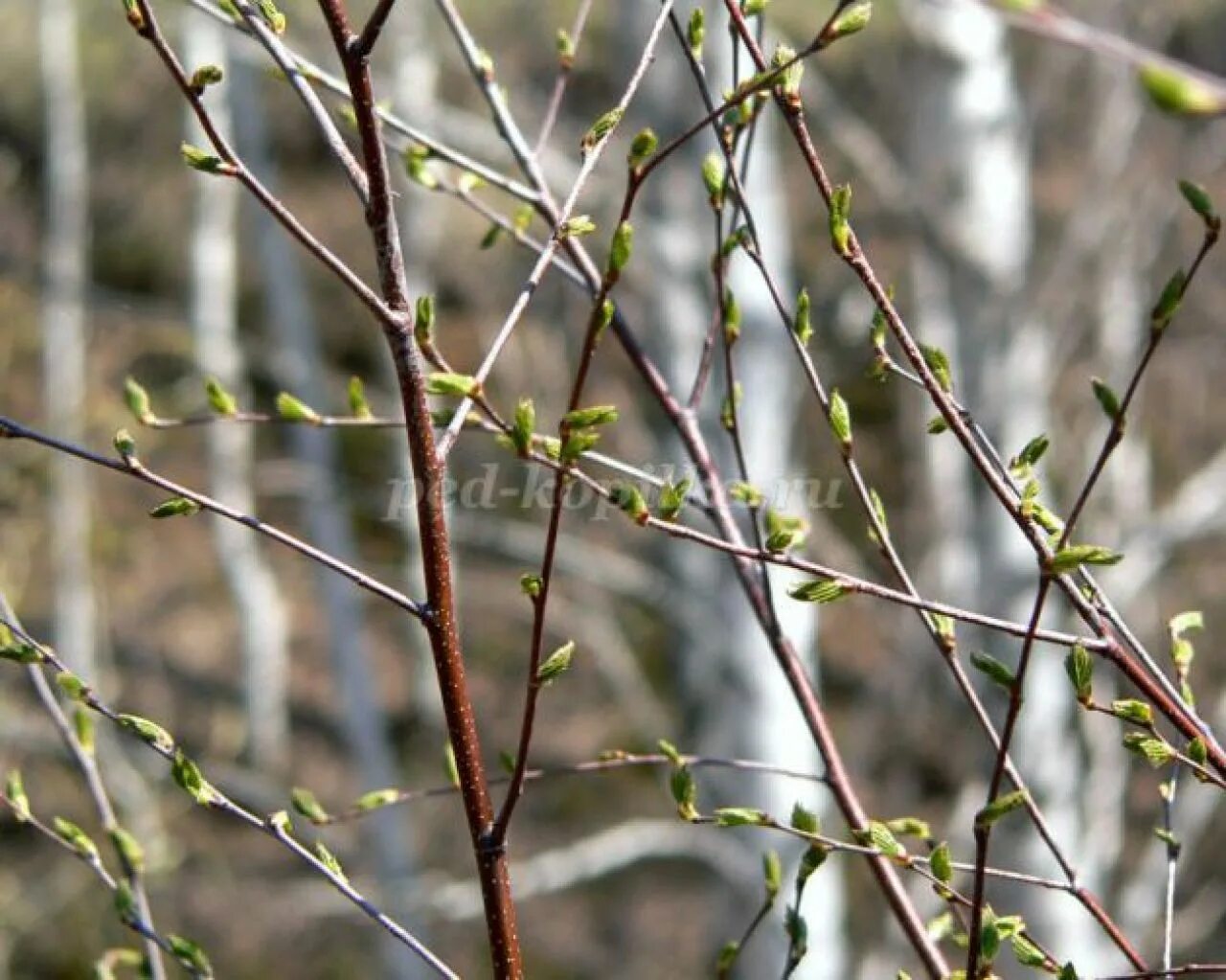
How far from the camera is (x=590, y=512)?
7266 millimetres

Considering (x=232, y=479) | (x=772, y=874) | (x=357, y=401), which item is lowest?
(x=772, y=874)

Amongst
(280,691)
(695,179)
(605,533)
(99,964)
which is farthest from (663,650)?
(99,964)

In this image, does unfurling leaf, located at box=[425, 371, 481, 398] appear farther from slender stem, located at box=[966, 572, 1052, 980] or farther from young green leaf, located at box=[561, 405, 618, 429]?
slender stem, located at box=[966, 572, 1052, 980]

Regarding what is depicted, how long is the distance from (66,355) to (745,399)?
4277mm

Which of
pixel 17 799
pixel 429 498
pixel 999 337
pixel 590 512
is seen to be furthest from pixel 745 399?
pixel 590 512

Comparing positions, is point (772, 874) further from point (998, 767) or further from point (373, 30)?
point (373, 30)

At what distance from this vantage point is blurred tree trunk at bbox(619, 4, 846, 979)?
10.5ft

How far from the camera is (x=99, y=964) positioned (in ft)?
3.69

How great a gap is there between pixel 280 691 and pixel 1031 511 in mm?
7855

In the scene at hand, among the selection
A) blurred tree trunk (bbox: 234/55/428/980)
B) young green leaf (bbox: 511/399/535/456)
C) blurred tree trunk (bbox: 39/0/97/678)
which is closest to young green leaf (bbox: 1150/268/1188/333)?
young green leaf (bbox: 511/399/535/456)

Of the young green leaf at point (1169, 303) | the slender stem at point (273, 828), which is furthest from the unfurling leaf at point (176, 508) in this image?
the young green leaf at point (1169, 303)

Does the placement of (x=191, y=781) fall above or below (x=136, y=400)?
below

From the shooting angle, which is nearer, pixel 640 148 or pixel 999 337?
pixel 640 148

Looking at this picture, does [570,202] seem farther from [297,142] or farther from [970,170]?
[297,142]
